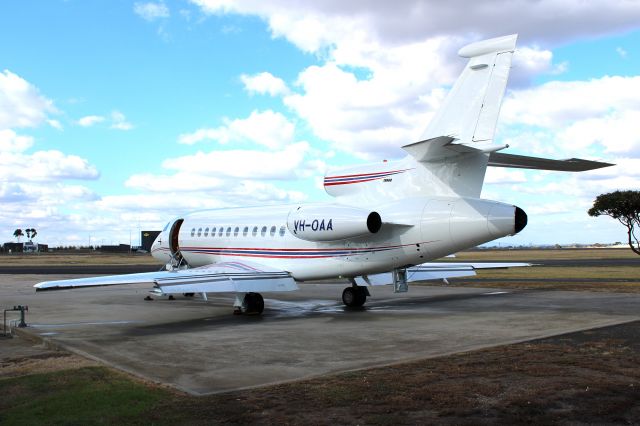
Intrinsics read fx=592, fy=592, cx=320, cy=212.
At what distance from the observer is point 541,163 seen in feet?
45.5

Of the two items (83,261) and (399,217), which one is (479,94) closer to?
(399,217)

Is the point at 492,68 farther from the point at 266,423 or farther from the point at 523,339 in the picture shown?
the point at 266,423

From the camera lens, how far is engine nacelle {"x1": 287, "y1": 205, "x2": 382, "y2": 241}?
49.6 ft

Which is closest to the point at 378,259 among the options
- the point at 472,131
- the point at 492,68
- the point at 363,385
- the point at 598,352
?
the point at 472,131

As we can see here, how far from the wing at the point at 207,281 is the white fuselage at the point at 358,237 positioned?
2.75ft

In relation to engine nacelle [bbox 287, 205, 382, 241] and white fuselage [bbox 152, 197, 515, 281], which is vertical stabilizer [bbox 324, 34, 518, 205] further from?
engine nacelle [bbox 287, 205, 382, 241]

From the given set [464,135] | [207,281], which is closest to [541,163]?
[464,135]

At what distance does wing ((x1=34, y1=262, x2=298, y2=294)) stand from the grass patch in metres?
5.26

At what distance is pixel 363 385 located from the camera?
7.77 meters

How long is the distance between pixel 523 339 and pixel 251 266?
960 centimetres

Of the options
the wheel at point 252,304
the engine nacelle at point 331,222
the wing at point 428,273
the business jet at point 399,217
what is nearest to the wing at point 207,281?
the business jet at point 399,217

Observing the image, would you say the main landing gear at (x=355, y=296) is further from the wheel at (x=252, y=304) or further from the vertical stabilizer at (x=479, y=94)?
the vertical stabilizer at (x=479, y=94)

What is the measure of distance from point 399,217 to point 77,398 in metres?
9.66

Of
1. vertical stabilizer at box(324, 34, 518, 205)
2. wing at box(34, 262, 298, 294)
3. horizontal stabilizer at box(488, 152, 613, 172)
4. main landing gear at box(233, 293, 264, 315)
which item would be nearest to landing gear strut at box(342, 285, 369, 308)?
wing at box(34, 262, 298, 294)
